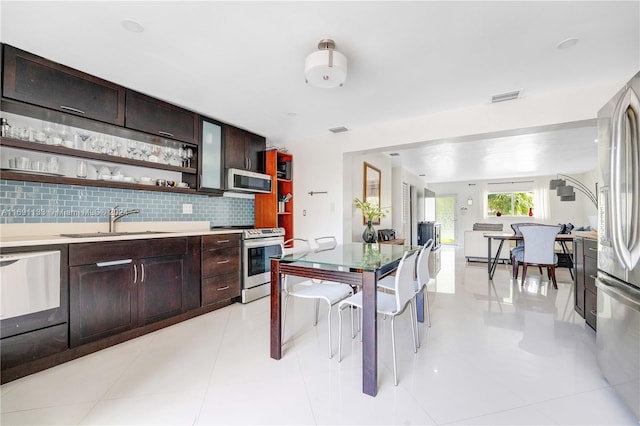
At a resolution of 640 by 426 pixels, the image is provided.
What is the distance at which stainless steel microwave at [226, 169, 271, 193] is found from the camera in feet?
12.0

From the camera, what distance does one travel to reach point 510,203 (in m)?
9.32

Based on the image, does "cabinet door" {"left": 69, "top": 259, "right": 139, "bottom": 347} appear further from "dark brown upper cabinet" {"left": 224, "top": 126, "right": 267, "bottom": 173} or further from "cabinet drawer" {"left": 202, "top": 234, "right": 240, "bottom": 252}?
"dark brown upper cabinet" {"left": 224, "top": 126, "right": 267, "bottom": 173}

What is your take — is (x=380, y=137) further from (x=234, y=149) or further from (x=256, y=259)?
(x=256, y=259)

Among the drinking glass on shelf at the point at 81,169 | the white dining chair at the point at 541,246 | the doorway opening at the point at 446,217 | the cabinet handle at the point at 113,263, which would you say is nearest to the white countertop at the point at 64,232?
the cabinet handle at the point at 113,263

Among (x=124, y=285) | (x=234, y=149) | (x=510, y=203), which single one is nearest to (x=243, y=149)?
(x=234, y=149)

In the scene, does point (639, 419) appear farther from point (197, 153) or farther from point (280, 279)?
point (197, 153)

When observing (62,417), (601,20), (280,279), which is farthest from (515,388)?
(62,417)

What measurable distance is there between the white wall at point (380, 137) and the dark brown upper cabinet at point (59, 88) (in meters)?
2.44

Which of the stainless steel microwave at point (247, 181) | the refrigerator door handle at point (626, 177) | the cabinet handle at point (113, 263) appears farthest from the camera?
the stainless steel microwave at point (247, 181)

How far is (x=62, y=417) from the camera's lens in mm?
1491

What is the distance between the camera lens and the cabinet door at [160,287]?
250cm

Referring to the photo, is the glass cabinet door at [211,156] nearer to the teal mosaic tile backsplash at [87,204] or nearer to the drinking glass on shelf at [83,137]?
the teal mosaic tile backsplash at [87,204]

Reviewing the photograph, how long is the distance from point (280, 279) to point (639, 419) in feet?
6.60

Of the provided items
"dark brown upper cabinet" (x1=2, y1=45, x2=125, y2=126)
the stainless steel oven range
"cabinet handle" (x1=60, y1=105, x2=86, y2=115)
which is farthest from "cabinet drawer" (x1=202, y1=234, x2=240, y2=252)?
"cabinet handle" (x1=60, y1=105, x2=86, y2=115)
